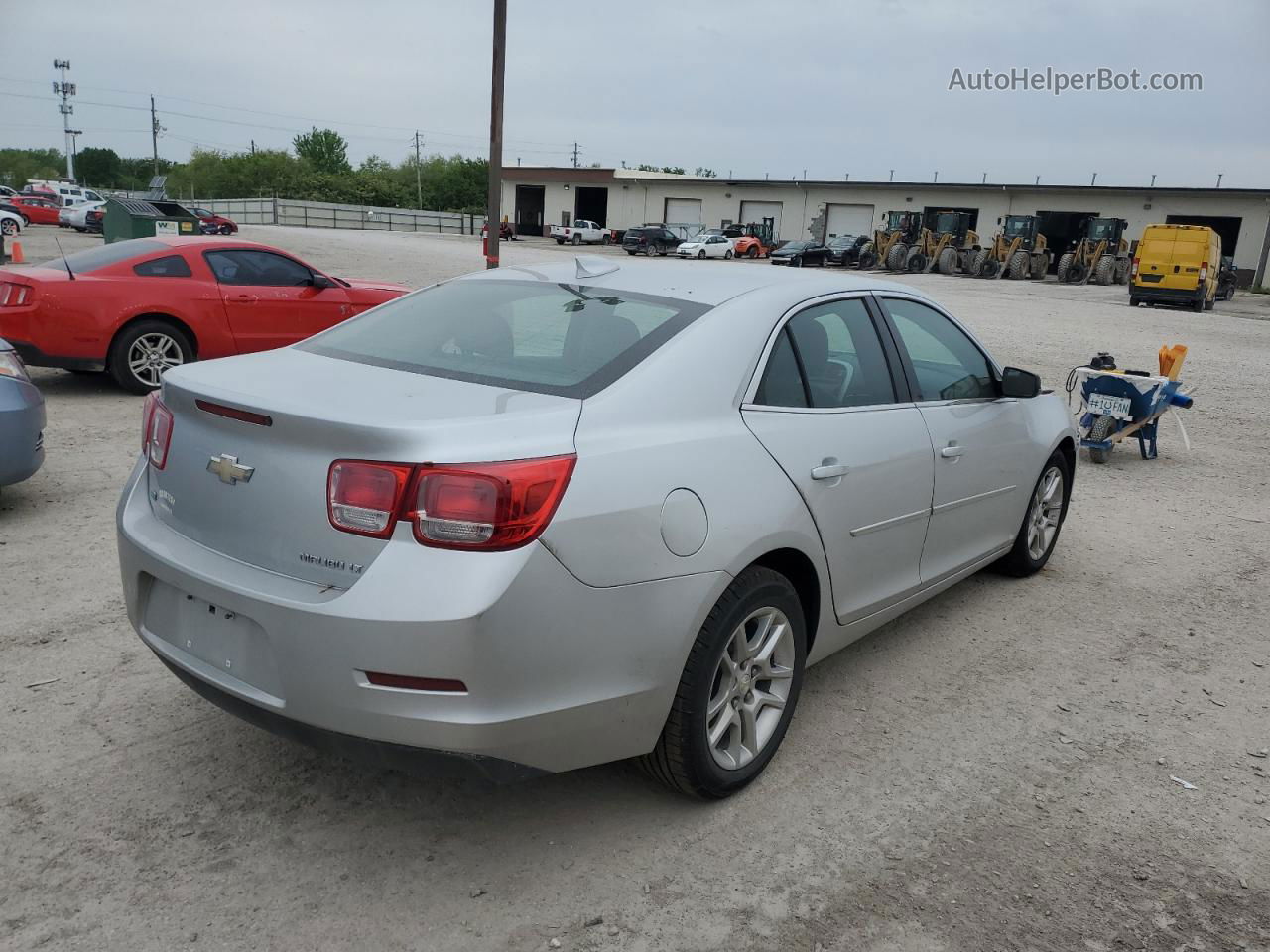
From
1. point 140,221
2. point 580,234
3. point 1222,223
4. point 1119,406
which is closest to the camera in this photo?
point 1119,406

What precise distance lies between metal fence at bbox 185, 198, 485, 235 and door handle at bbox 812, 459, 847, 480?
61681 millimetres

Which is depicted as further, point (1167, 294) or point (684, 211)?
point (684, 211)

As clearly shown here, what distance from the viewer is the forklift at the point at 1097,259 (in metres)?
39.5

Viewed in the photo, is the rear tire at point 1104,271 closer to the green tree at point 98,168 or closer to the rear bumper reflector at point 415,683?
the rear bumper reflector at point 415,683

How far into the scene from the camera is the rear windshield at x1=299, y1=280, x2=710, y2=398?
294 cm

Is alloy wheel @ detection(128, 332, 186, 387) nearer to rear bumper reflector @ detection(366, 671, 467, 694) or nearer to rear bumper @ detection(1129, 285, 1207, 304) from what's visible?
rear bumper reflector @ detection(366, 671, 467, 694)

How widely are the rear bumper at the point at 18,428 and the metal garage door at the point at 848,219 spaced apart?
175ft

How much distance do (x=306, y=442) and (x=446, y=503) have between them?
417mm

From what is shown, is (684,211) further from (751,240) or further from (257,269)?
(257,269)

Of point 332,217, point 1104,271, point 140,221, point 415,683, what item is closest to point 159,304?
point 415,683

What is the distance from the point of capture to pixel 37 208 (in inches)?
1690

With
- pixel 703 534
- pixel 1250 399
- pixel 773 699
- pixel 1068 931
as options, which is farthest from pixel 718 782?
pixel 1250 399

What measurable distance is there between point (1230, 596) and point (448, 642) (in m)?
4.54

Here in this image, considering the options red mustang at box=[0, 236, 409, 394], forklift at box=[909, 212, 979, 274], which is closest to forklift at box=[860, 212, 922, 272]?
forklift at box=[909, 212, 979, 274]
